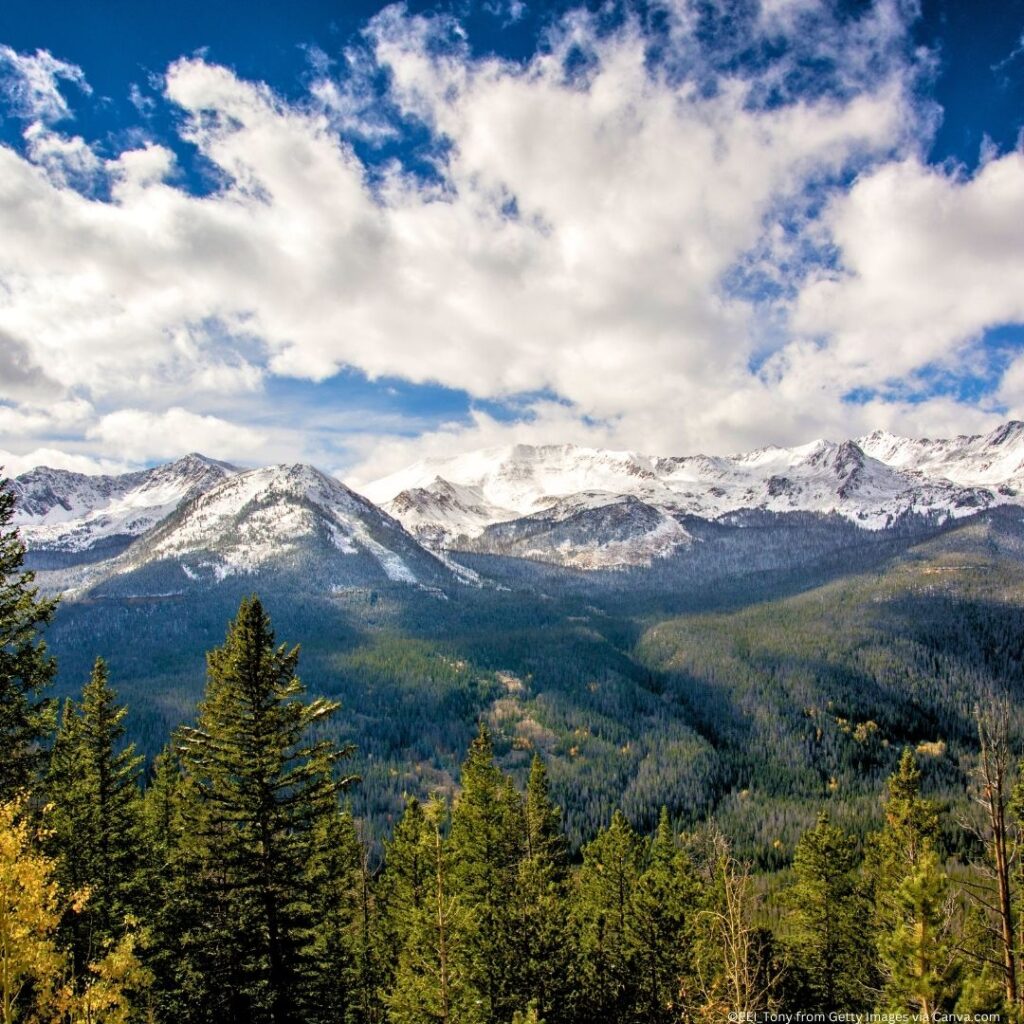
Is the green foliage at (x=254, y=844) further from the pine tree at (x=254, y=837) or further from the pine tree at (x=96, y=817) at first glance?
the pine tree at (x=96, y=817)

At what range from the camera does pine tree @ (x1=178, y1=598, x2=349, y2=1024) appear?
18.0 m

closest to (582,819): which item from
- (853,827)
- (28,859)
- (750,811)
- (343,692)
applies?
(750,811)

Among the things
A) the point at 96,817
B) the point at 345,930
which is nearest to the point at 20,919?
the point at 96,817

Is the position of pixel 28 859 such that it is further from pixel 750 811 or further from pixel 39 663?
pixel 750 811

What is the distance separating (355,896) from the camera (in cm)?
4256

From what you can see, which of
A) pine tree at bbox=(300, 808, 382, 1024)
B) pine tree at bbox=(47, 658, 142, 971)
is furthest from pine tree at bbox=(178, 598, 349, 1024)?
pine tree at bbox=(47, 658, 142, 971)

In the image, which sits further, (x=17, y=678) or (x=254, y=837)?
(x=254, y=837)

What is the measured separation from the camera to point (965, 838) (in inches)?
4683

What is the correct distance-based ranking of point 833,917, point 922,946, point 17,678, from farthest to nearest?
point 833,917 < point 17,678 < point 922,946

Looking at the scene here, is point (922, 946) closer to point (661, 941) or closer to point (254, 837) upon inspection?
point (254, 837)

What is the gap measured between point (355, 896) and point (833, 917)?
29.6m

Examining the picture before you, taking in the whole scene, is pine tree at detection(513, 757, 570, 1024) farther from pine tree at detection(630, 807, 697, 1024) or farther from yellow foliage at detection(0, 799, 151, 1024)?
yellow foliage at detection(0, 799, 151, 1024)

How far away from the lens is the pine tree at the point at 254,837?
18.0 metres

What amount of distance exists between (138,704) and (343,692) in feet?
168
